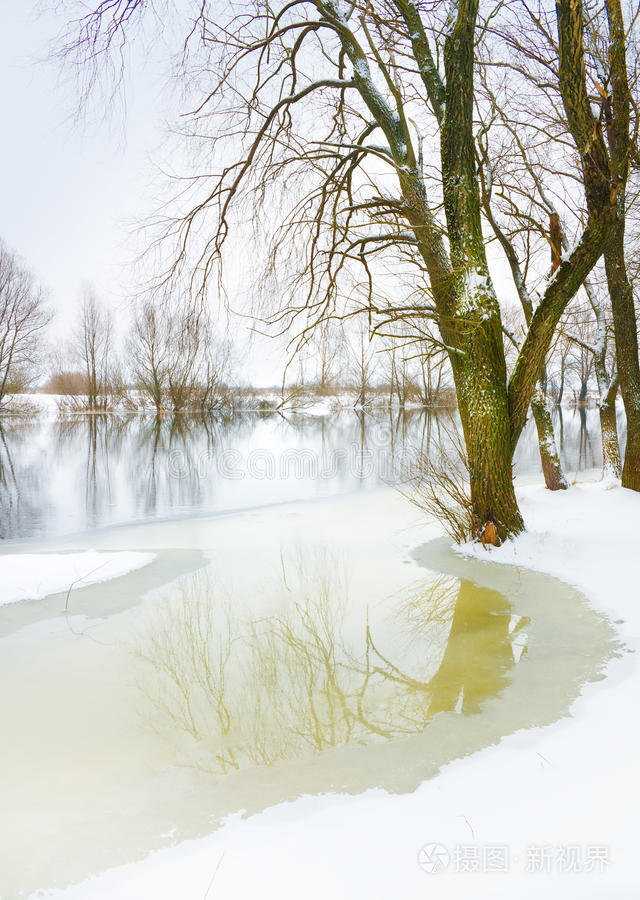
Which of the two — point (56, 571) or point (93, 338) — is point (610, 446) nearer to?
point (56, 571)

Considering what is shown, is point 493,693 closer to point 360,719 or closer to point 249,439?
point 360,719

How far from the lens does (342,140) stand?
24.7 feet

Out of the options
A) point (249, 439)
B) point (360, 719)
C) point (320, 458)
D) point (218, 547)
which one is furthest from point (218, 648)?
point (249, 439)

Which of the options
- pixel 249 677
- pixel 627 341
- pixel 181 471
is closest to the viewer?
pixel 249 677

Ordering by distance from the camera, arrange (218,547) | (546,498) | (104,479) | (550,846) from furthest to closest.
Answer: (104,479) → (546,498) → (218,547) → (550,846)

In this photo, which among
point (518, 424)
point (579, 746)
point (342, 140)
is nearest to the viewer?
point (579, 746)

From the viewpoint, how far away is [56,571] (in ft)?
18.5

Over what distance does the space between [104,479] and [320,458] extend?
255 inches

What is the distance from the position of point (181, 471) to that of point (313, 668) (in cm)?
1158

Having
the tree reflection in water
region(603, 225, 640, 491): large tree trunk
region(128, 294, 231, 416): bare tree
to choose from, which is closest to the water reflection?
region(603, 225, 640, 491): large tree trunk

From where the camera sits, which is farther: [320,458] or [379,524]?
[320,458]

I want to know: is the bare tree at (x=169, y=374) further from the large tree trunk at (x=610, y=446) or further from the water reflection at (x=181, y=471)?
the large tree trunk at (x=610, y=446)

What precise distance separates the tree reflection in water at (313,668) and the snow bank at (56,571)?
3.67 ft

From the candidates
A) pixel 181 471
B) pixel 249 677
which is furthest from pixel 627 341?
pixel 181 471
